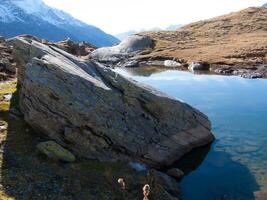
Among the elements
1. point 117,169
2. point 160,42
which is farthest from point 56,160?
point 160,42

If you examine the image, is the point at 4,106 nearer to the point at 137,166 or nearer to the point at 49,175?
the point at 49,175

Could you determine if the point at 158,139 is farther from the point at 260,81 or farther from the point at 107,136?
the point at 260,81

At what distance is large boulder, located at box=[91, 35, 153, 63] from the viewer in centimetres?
16075

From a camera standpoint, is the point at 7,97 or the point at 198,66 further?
the point at 198,66

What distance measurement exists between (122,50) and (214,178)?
13184 centimetres

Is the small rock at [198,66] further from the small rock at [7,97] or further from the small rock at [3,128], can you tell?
the small rock at [3,128]

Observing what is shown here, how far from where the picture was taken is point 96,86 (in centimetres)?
4475

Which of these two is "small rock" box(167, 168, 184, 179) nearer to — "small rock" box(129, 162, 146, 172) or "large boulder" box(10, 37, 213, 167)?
"large boulder" box(10, 37, 213, 167)

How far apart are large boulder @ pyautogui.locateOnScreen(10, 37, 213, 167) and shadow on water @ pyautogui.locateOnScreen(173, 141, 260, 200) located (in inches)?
69.0

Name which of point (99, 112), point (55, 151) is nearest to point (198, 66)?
point (99, 112)

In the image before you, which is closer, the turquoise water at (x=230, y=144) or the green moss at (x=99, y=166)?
the green moss at (x=99, y=166)

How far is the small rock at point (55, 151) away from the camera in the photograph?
39.4m

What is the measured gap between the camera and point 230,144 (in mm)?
53938

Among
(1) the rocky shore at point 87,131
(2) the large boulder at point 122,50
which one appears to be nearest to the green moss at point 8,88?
(1) the rocky shore at point 87,131
